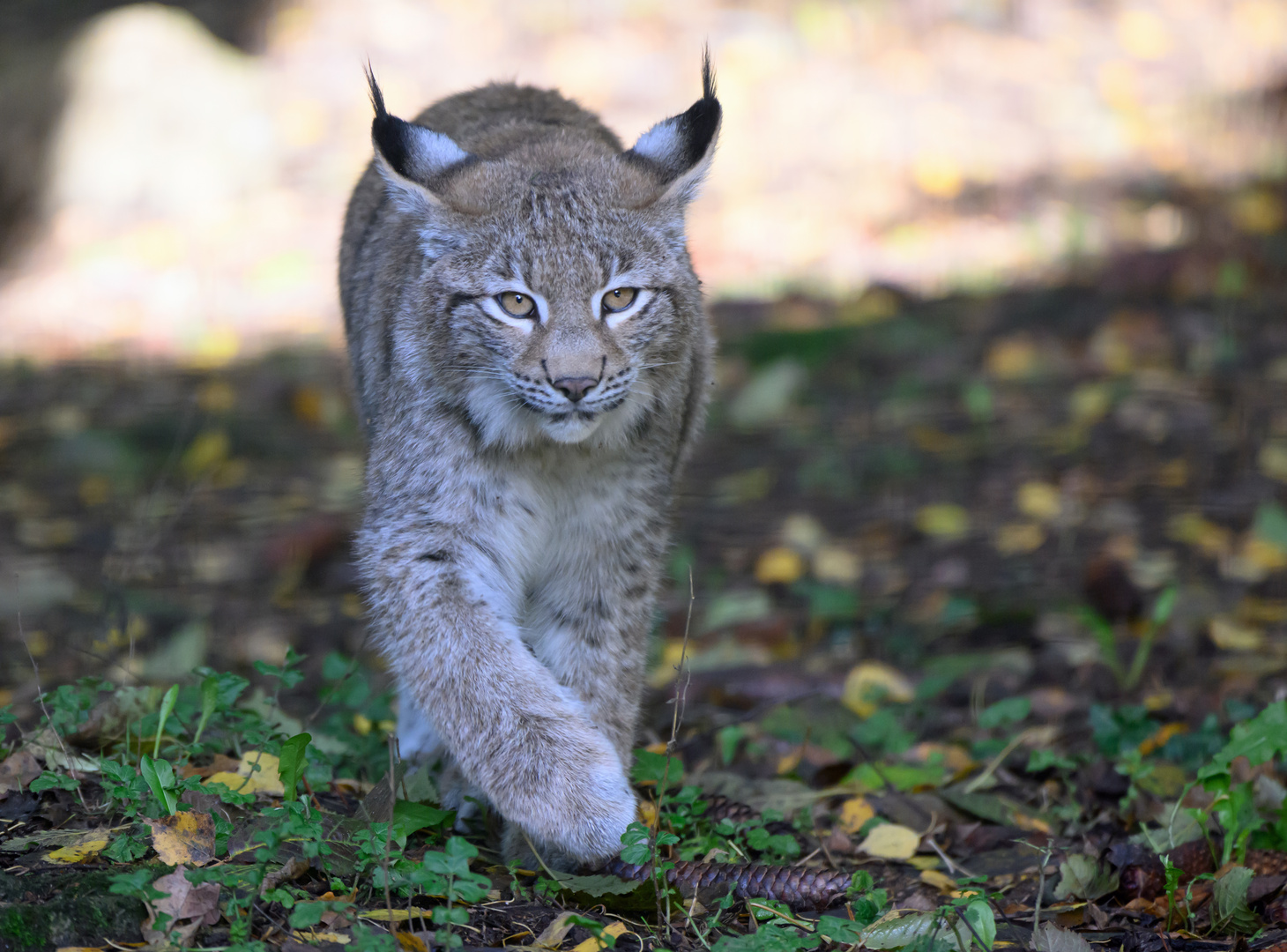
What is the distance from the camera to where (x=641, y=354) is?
3951 millimetres

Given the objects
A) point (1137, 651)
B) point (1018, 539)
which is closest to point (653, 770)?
point (1137, 651)

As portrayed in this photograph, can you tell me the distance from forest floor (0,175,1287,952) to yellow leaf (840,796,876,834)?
0.06 ft

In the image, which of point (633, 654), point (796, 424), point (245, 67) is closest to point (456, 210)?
point (633, 654)

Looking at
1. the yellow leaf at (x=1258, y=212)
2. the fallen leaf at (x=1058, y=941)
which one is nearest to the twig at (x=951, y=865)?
the fallen leaf at (x=1058, y=941)

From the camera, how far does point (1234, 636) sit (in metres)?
5.44

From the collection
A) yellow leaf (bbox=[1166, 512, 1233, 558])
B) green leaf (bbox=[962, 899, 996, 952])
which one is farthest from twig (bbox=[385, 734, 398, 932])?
yellow leaf (bbox=[1166, 512, 1233, 558])

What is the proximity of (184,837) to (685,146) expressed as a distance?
8.20 ft

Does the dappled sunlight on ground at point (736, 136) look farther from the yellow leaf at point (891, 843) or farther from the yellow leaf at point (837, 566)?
the yellow leaf at point (891, 843)

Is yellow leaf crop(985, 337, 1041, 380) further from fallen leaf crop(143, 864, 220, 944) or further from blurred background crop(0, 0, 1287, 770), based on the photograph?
fallen leaf crop(143, 864, 220, 944)

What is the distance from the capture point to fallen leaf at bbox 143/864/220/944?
2.84m

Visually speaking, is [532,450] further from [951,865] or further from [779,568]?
[779,568]

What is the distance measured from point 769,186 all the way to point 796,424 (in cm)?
421

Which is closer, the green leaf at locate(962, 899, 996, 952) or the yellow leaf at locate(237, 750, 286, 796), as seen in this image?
the green leaf at locate(962, 899, 996, 952)

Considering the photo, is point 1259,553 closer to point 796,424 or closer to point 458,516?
point 796,424
